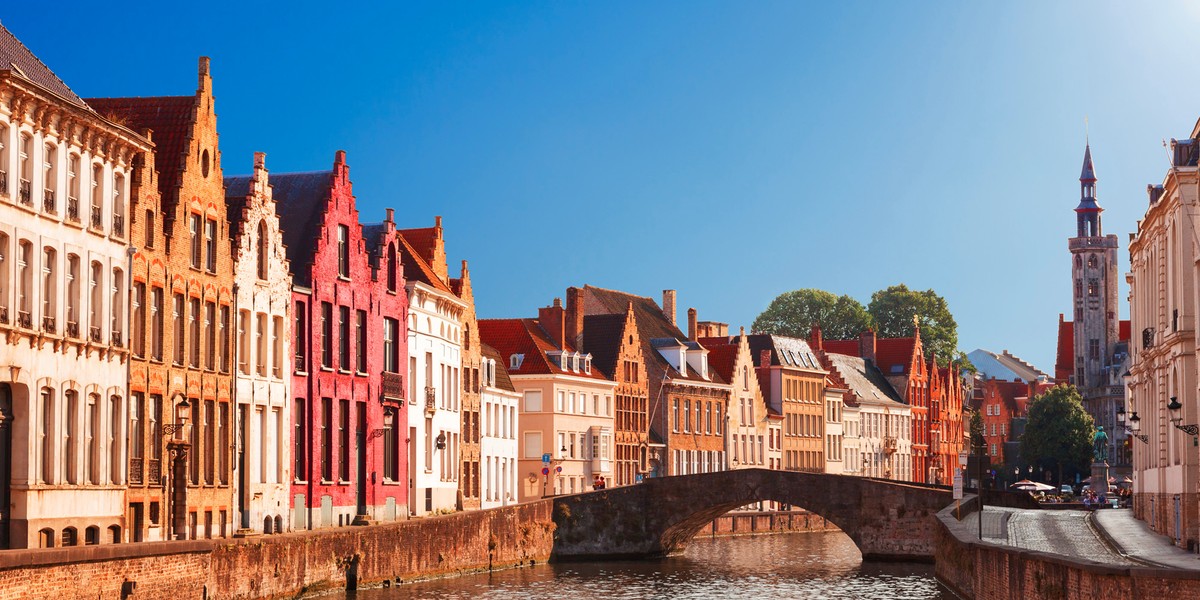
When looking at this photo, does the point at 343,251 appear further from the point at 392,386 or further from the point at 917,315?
the point at 917,315

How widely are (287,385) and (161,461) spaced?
328 inches

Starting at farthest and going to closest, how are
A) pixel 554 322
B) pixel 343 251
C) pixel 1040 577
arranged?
1. pixel 554 322
2. pixel 343 251
3. pixel 1040 577

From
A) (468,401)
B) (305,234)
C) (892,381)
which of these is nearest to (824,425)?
(892,381)

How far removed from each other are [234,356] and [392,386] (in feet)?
38.4

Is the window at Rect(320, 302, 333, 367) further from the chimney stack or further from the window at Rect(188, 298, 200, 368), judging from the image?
the chimney stack

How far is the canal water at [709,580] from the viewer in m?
49.2

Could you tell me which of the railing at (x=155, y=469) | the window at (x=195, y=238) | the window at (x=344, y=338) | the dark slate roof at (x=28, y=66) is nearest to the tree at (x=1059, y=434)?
the window at (x=344, y=338)

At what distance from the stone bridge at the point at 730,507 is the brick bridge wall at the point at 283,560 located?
3.95 meters

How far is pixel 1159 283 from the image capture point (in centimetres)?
4475

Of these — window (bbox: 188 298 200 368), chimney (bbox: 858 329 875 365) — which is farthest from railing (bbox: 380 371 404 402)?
chimney (bbox: 858 329 875 365)

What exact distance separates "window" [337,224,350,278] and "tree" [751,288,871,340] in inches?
3148

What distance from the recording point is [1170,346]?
43.0 meters

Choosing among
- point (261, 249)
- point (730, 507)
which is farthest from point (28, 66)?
point (730, 507)

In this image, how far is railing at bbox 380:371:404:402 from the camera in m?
59.0
